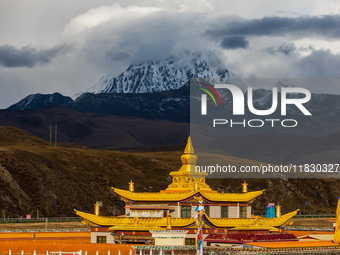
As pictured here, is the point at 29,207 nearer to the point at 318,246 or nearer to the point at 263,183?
the point at 263,183

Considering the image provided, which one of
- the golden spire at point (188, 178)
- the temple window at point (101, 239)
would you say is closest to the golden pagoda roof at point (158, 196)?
the golden spire at point (188, 178)

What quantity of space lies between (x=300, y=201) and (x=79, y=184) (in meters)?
48.4

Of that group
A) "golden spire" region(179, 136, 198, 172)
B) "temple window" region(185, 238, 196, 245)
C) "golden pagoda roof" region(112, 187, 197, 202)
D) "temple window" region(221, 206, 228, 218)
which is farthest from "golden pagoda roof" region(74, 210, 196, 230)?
"golden spire" region(179, 136, 198, 172)

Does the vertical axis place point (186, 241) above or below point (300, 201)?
below

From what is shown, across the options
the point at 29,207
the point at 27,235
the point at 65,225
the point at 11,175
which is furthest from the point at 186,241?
the point at 11,175

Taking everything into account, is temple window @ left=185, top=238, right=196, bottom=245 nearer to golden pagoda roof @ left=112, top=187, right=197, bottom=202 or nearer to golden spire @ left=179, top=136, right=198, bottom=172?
golden pagoda roof @ left=112, top=187, right=197, bottom=202

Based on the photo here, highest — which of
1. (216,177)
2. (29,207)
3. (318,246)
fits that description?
(216,177)

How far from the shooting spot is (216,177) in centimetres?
19262

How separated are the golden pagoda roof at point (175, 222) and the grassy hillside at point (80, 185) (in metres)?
61.1

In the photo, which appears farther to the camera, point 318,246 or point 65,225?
point 65,225

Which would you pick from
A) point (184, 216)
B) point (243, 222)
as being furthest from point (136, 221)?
point (243, 222)

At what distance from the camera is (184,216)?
215ft

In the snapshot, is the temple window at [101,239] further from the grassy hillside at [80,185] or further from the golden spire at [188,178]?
the grassy hillside at [80,185]

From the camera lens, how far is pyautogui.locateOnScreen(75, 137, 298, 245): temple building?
63312mm
